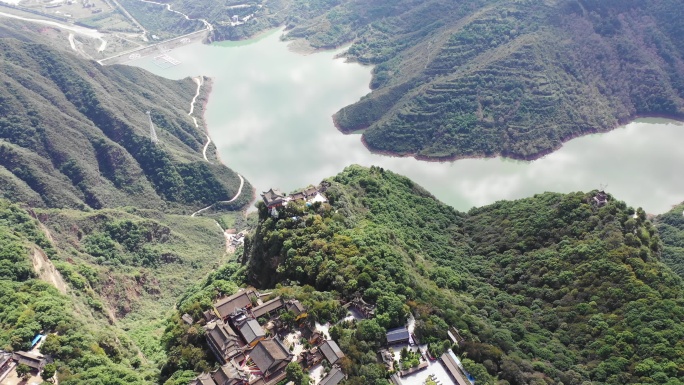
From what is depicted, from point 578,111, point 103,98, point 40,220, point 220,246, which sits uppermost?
point 103,98

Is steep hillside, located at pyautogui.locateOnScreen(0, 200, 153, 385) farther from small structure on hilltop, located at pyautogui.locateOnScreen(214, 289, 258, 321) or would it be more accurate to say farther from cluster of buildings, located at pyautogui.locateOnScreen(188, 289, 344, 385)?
small structure on hilltop, located at pyautogui.locateOnScreen(214, 289, 258, 321)

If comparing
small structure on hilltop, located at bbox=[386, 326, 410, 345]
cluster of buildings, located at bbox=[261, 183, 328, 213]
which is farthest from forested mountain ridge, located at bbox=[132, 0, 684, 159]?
small structure on hilltop, located at bbox=[386, 326, 410, 345]

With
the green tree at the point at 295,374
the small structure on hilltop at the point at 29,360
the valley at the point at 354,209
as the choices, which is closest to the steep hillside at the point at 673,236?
the valley at the point at 354,209

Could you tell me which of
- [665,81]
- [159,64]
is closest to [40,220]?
[159,64]

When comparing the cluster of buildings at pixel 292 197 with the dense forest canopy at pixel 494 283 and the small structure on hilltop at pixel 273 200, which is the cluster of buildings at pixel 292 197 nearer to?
the small structure on hilltop at pixel 273 200

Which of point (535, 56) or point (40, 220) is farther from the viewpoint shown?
point (535, 56)

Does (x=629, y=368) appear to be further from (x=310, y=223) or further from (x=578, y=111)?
(x=578, y=111)
